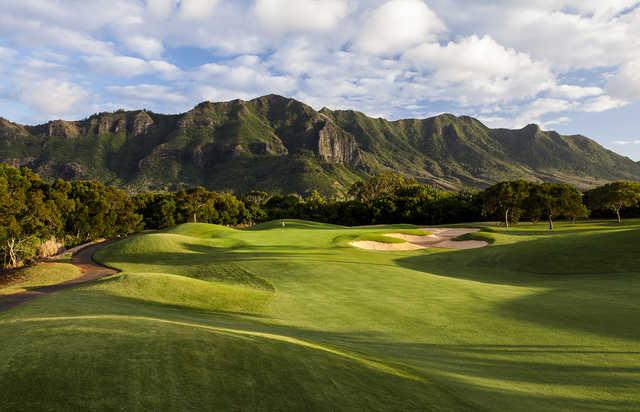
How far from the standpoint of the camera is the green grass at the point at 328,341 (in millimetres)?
5113

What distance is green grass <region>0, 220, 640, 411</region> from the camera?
16.8 feet

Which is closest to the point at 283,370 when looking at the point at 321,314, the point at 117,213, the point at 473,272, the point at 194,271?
the point at 321,314

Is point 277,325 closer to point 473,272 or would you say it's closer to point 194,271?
point 194,271

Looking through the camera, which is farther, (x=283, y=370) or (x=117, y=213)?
(x=117, y=213)

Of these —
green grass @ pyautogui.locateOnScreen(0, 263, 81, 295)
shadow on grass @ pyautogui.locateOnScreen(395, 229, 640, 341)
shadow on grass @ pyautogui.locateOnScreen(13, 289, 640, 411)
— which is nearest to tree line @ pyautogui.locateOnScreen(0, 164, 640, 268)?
green grass @ pyautogui.locateOnScreen(0, 263, 81, 295)

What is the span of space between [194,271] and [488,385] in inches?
817

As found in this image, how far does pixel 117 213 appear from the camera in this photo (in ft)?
215

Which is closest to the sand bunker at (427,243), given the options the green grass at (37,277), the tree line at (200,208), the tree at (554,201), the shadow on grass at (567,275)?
the shadow on grass at (567,275)

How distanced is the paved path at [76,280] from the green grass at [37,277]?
620 millimetres

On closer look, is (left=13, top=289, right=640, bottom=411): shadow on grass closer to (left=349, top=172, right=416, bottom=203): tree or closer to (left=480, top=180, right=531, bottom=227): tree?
(left=480, top=180, right=531, bottom=227): tree

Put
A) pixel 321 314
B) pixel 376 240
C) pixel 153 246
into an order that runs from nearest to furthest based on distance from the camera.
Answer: pixel 321 314, pixel 153 246, pixel 376 240

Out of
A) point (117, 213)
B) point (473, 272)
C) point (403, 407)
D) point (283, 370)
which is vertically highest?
point (117, 213)

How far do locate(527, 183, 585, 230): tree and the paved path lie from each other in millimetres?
64349

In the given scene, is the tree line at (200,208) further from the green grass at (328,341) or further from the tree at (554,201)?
the green grass at (328,341)
